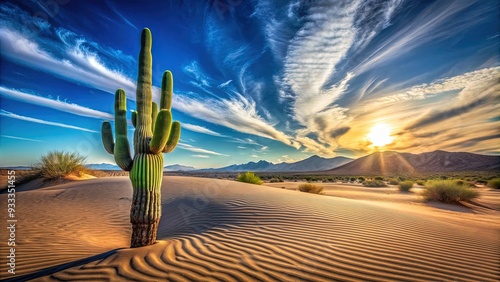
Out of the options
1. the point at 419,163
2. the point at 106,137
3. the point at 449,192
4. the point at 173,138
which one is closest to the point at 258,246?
the point at 173,138

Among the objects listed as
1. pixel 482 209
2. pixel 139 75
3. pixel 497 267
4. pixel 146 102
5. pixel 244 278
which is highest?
pixel 139 75

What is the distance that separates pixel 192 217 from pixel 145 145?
265cm

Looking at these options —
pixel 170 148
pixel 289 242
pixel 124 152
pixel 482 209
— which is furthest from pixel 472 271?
pixel 482 209

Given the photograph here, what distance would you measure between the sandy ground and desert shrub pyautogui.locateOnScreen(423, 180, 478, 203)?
6441 mm

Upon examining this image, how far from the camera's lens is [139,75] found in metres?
5.57

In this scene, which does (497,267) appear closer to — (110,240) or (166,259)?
(166,259)

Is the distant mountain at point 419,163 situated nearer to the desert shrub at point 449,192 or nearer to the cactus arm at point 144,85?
the desert shrub at point 449,192

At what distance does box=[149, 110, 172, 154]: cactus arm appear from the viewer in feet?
15.7

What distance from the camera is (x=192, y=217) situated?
6395 millimetres

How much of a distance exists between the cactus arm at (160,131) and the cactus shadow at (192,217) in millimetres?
2171

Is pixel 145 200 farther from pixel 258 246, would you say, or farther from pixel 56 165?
pixel 56 165

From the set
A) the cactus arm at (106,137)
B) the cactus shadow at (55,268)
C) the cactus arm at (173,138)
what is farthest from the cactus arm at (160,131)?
the cactus shadow at (55,268)

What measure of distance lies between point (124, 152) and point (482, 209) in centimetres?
1517

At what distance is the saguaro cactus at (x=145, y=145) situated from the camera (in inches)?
179
